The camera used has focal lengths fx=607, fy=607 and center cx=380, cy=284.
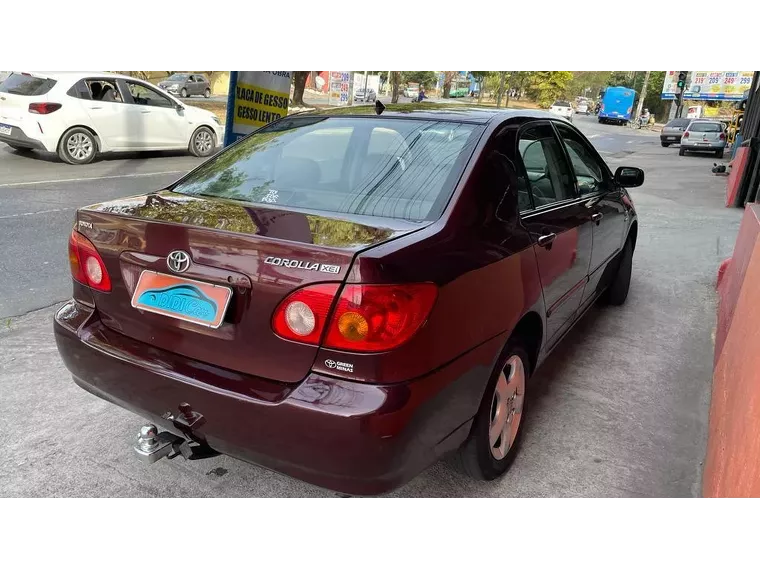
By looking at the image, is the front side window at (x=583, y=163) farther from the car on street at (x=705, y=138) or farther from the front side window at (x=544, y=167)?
the car on street at (x=705, y=138)

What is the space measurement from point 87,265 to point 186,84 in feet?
115

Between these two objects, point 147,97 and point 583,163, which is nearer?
point 583,163

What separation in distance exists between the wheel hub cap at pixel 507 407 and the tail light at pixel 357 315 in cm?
78

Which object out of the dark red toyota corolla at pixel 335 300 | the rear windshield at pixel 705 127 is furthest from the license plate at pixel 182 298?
Answer: the rear windshield at pixel 705 127

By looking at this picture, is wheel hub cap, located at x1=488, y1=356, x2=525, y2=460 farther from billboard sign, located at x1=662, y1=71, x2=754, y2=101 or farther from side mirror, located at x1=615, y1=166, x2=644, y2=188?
billboard sign, located at x1=662, y1=71, x2=754, y2=101

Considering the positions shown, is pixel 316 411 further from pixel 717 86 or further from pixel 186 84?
pixel 717 86

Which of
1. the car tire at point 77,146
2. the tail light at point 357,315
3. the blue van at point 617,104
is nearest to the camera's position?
the tail light at point 357,315

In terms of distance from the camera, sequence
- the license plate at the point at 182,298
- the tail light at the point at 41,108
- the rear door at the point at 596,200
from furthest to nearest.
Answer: the tail light at the point at 41,108
the rear door at the point at 596,200
the license plate at the point at 182,298

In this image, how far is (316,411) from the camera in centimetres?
192

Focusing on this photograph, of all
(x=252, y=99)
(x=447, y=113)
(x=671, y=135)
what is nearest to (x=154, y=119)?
(x=252, y=99)

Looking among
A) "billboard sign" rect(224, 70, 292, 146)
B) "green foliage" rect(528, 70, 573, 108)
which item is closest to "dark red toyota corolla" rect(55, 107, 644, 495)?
"billboard sign" rect(224, 70, 292, 146)

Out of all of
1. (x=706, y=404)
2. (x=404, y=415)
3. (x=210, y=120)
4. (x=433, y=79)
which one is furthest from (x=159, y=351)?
(x=433, y=79)

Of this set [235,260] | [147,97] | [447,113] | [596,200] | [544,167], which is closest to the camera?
[235,260]

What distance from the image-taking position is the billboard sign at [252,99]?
18.1ft
